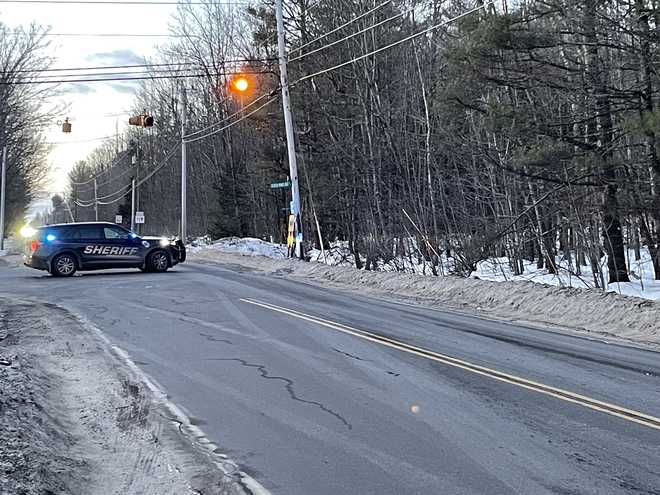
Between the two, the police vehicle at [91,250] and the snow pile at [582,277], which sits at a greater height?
the police vehicle at [91,250]

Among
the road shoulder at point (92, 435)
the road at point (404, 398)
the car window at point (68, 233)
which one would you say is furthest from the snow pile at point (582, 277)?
the car window at point (68, 233)

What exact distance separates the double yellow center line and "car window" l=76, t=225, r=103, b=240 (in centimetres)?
1268

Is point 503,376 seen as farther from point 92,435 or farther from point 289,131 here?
point 289,131

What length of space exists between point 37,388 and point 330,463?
3.69m

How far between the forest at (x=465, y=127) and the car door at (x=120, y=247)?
263 inches

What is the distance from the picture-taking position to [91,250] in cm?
2320

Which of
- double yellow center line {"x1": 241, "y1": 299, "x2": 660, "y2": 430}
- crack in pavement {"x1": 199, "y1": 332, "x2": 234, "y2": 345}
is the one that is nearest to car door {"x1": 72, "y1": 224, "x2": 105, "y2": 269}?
double yellow center line {"x1": 241, "y1": 299, "x2": 660, "y2": 430}

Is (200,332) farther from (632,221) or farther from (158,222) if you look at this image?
(158,222)

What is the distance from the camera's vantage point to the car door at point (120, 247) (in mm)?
23531

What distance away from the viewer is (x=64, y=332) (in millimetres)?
11602

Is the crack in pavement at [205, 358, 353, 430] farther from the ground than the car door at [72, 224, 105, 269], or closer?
closer

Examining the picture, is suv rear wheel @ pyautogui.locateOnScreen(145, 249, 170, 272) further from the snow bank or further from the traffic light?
the traffic light

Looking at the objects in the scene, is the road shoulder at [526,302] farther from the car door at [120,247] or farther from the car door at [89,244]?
the car door at [89,244]

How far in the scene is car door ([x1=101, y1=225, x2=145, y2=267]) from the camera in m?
23.5
